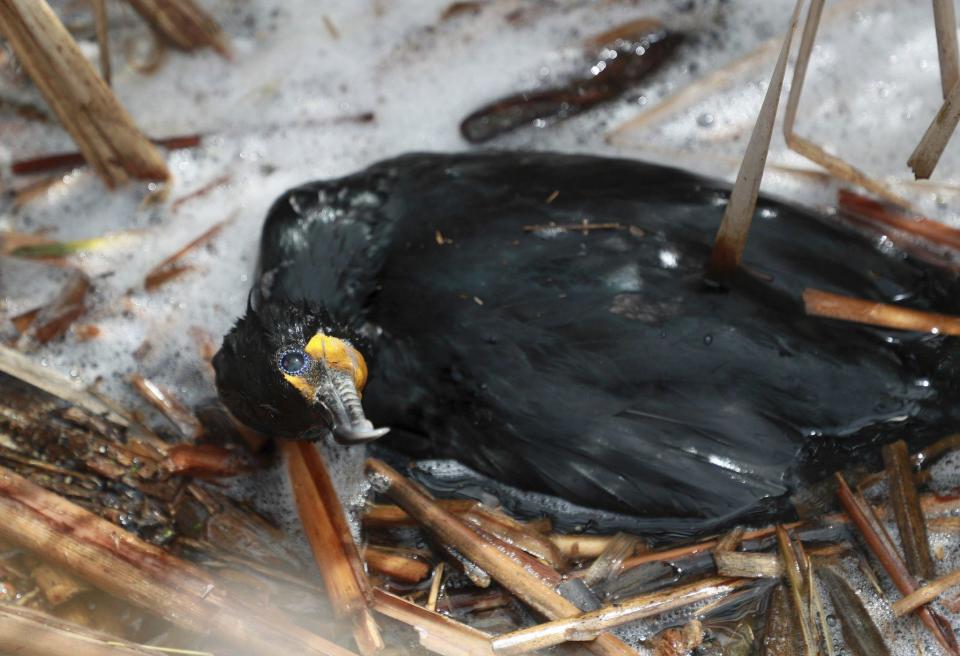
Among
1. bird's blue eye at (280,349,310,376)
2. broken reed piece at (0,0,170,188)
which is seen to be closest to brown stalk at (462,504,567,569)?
bird's blue eye at (280,349,310,376)

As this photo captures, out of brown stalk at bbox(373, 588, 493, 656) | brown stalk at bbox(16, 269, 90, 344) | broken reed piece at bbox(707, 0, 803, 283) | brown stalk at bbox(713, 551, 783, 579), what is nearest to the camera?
broken reed piece at bbox(707, 0, 803, 283)

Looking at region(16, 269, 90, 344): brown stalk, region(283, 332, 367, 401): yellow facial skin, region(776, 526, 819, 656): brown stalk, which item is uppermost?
region(16, 269, 90, 344): brown stalk

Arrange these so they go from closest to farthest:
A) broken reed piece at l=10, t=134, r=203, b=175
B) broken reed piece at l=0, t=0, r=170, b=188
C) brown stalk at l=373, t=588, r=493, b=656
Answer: brown stalk at l=373, t=588, r=493, b=656 < broken reed piece at l=0, t=0, r=170, b=188 < broken reed piece at l=10, t=134, r=203, b=175

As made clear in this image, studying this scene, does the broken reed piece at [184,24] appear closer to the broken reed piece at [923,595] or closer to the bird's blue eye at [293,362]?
the bird's blue eye at [293,362]

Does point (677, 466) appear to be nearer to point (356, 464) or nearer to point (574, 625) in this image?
point (574, 625)

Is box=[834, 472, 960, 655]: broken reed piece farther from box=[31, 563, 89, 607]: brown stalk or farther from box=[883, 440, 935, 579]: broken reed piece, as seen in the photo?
box=[31, 563, 89, 607]: brown stalk

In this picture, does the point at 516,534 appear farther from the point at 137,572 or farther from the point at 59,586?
the point at 59,586

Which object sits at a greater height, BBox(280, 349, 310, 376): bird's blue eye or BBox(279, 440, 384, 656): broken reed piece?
BBox(280, 349, 310, 376): bird's blue eye
